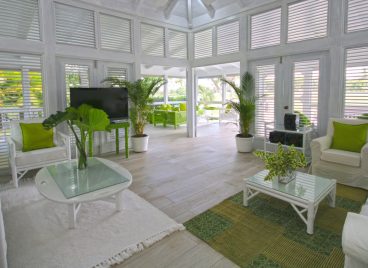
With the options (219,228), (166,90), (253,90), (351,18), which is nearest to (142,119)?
(253,90)

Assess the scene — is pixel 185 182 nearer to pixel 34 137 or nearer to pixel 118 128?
pixel 118 128

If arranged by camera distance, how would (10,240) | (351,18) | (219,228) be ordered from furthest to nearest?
(351,18)
(219,228)
(10,240)

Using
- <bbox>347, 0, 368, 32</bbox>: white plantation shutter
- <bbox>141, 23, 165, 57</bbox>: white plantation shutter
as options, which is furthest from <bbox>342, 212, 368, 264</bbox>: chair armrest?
<bbox>141, 23, 165, 57</bbox>: white plantation shutter

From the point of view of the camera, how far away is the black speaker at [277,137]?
15.4 ft

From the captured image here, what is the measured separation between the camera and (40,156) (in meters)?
3.75

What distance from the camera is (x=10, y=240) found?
2266 millimetres

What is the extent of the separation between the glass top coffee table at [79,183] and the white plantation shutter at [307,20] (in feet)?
14.1

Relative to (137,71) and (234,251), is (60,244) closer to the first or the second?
(234,251)

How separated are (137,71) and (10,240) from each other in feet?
14.4

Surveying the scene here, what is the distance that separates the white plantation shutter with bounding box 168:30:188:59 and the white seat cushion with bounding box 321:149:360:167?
4591 millimetres

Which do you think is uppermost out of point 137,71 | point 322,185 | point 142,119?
point 137,71

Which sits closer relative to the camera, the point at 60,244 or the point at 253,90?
the point at 60,244

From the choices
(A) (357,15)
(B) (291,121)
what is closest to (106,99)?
(B) (291,121)

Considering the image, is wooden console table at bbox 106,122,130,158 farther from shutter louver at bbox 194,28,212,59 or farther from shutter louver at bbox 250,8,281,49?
shutter louver at bbox 250,8,281,49
